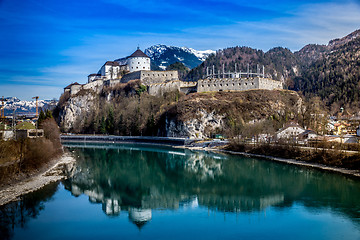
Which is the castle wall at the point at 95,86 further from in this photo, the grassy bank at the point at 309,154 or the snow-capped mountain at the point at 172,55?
the snow-capped mountain at the point at 172,55

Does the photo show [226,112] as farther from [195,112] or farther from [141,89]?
[141,89]

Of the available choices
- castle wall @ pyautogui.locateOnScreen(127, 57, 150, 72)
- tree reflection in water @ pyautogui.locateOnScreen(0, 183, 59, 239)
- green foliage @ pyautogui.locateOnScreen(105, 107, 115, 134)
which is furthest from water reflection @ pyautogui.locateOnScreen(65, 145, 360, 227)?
castle wall @ pyautogui.locateOnScreen(127, 57, 150, 72)

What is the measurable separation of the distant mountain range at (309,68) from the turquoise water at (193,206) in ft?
176

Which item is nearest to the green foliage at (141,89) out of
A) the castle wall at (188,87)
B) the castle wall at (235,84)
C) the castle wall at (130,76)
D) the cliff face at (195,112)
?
the cliff face at (195,112)

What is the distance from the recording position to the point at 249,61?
103188mm

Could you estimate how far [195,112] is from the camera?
49.5 meters

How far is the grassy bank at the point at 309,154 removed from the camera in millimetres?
25891

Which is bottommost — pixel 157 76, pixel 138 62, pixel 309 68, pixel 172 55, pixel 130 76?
pixel 157 76

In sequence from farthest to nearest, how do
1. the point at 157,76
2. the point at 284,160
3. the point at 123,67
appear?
the point at 123,67
the point at 157,76
the point at 284,160

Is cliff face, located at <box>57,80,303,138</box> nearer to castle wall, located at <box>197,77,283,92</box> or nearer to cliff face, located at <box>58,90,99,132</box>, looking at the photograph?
castle wall, located at <box>197,77,283,92</box>

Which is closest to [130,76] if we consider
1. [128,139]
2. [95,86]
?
[95,86]

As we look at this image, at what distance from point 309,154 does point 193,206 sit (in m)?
15.8

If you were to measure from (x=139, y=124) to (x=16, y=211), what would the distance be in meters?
42.3

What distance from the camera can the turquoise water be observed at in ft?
45.6
